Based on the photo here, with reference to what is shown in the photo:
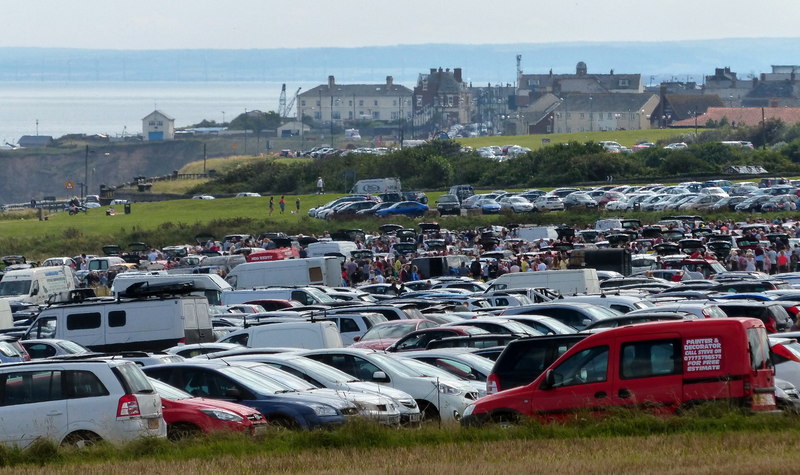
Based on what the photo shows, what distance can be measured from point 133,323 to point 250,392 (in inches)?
413

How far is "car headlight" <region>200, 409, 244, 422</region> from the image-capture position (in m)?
15.2

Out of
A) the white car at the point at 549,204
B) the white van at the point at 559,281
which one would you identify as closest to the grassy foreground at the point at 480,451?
the white van at the point at 559,281

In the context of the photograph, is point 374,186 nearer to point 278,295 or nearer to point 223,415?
point 278,295

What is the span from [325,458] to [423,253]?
120 ft

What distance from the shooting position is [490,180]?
98188 millimetres

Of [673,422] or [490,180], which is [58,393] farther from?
[490,180]

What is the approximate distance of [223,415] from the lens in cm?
1525

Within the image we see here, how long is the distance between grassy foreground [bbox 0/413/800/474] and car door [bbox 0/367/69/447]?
64 centimetres

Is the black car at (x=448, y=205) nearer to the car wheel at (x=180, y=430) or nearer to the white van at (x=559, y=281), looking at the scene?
the white van at (x=559, y=281)

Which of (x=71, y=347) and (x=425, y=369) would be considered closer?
(x=425, y=369)

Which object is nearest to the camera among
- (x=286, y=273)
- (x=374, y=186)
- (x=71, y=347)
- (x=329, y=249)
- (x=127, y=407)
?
(x=127, y=407)

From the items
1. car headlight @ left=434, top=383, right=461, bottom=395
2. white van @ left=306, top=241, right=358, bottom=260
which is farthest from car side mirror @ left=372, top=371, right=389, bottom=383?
white van @ left=306, top=241, right=358, bottom=260

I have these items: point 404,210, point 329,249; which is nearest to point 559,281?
point 329,249

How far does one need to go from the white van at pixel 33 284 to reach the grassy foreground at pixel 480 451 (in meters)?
30.3
